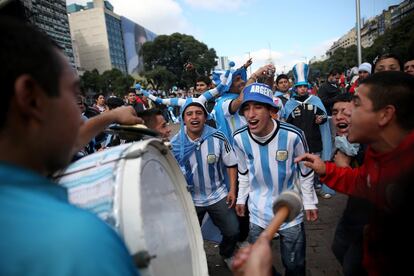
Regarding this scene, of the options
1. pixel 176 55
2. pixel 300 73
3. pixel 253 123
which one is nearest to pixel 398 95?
pixel 253 123

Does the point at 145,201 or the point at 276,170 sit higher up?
the point at 145,201

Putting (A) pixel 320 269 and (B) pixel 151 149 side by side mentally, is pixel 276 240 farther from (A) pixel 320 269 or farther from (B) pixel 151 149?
(B) pixel 151 149

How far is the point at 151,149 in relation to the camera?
4.91ft

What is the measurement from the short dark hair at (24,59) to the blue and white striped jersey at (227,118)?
3705mm

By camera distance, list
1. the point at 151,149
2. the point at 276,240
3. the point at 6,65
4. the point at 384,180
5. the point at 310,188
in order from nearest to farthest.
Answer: the point at 6,65 → the point at 151,149 → the point at 384,180 → the point at 310,188 → the point at 276,240

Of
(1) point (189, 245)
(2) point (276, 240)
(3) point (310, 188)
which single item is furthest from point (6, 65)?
(2) point (276, 240)

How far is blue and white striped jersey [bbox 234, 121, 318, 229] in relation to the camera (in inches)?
109

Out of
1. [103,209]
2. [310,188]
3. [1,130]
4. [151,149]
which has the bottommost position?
[310,188]

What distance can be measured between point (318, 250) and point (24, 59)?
378cm

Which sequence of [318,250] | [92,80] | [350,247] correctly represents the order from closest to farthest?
[350,247] → [318,250] → [92,80]

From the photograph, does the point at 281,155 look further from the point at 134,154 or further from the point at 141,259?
the point at 141,259

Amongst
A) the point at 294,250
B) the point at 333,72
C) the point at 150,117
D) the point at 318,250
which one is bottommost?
the point at 318,250

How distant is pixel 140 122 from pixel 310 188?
166cm

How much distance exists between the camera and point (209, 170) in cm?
339
